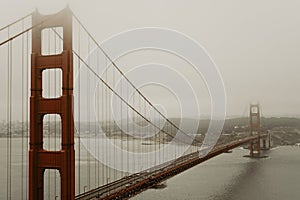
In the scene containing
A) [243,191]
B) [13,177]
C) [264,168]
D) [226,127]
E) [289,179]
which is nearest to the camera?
[243,191]

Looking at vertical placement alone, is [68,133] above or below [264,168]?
above

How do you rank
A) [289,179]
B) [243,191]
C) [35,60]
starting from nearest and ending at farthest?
1. [35,60]
2. [243,191]
3. [289,179]

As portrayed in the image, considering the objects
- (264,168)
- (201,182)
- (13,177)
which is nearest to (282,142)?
(264,168)

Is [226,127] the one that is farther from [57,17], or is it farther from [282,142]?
[57,17]

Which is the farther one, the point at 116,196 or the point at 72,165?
the point at 116,196

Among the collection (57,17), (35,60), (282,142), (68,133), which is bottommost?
(282,142)

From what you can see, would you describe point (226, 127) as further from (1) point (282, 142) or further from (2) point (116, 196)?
(2) point (116, 196)

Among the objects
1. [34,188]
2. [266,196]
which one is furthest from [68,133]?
[266,196]
